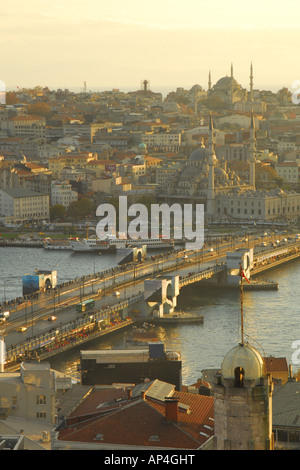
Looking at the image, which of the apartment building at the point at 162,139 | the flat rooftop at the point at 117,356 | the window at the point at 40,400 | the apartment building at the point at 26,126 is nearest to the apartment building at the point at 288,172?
the apartment building at the point at 162,139

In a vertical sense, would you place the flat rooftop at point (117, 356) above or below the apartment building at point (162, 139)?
below

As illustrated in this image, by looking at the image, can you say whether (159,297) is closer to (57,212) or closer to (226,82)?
(57,212)

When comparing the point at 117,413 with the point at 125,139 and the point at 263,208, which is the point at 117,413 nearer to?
the point at 263,208

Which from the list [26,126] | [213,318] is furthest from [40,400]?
[26,126]

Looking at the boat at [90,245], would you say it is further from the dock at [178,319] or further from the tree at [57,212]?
the dock at [178,319]

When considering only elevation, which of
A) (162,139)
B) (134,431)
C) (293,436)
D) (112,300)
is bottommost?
(112,300)

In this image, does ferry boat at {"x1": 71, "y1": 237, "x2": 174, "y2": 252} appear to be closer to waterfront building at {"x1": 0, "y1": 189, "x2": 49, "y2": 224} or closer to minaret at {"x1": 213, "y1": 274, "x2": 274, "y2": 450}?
waterfront building at {"x1": 0, "y1": 189, "x2": 49, "y2": 224}
